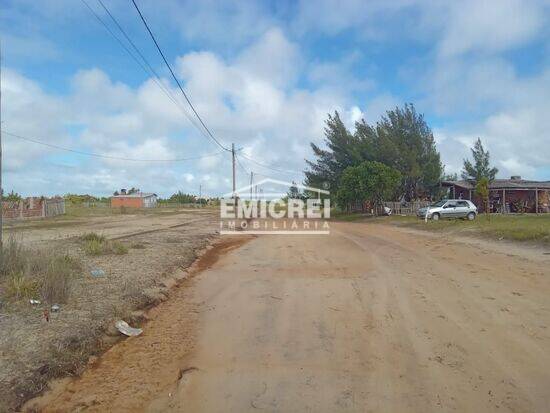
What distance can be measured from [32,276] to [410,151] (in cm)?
4011

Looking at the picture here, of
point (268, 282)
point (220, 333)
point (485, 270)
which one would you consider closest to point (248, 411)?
point (220, 333)

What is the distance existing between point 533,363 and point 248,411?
3132 mm

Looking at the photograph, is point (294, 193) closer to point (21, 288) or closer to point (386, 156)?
point (386, 156)

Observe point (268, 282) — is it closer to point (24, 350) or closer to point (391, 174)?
point (24, 350)

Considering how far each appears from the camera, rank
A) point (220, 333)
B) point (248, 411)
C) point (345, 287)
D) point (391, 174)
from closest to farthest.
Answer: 1. point (248, 411)
2. point (220, 333)
3. point (345, 287)
4. point (391, 174)

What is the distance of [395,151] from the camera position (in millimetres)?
43250

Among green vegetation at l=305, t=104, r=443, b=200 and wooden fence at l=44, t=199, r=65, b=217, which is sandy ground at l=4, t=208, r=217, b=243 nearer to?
wooden fence at l=44, t=199, r=65, b=217

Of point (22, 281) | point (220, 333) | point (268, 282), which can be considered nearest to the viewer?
point (220, 333)

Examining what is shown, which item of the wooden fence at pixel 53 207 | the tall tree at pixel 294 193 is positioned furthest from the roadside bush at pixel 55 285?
the tall tree at pixel 294 193

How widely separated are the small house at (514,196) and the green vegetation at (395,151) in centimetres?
355

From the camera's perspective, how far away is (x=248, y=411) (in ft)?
13.6

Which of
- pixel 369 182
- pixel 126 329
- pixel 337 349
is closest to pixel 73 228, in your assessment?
pixel 126 329

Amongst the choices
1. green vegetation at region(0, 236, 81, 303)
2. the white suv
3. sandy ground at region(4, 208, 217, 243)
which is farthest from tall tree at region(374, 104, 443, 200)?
green vegetation at region(0, 236, 81, 303)

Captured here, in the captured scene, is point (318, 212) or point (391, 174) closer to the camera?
point (391, 174)
